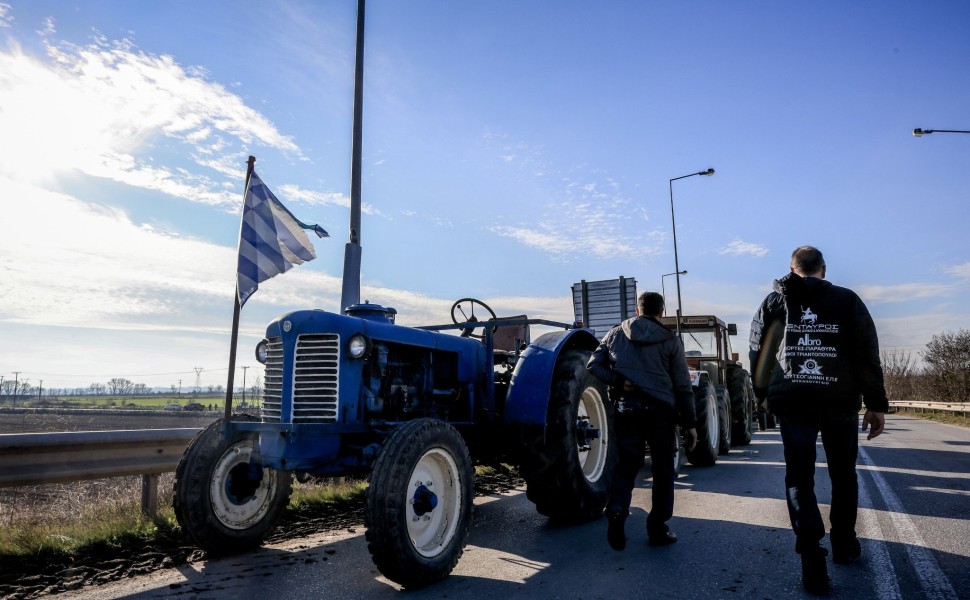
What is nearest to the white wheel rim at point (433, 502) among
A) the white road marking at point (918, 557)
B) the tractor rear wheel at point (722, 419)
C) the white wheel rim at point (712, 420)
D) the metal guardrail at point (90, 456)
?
the white road marking at point (918, 557)

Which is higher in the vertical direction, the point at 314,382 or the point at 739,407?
the point at 314,382

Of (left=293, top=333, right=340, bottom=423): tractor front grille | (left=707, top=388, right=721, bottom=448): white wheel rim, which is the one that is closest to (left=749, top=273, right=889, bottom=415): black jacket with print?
(left=293, top=333, right=340, bottom=423): tractor front grille

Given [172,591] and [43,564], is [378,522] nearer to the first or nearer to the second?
[172,591]

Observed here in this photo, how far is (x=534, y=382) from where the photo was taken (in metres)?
5.19

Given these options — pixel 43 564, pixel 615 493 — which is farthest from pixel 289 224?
pixel 615 493

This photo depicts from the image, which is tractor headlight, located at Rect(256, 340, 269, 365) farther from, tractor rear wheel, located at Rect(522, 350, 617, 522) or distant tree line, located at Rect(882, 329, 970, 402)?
distant tree line, located at Rect(882, 329, 970, 402)

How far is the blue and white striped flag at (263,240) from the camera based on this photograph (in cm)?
551

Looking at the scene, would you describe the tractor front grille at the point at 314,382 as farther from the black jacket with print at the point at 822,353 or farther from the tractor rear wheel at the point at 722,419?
the tractor rear wheel at the point at 722,419

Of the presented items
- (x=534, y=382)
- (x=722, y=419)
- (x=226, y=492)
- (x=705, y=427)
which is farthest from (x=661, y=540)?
(x=722, y=419)

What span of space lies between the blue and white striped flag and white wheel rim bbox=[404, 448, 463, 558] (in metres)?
2.40

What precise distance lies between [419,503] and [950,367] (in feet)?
124

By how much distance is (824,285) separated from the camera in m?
3.79

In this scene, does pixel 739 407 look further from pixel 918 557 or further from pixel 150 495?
pixel 150 495

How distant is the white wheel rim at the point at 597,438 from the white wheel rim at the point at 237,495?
8.69ft
